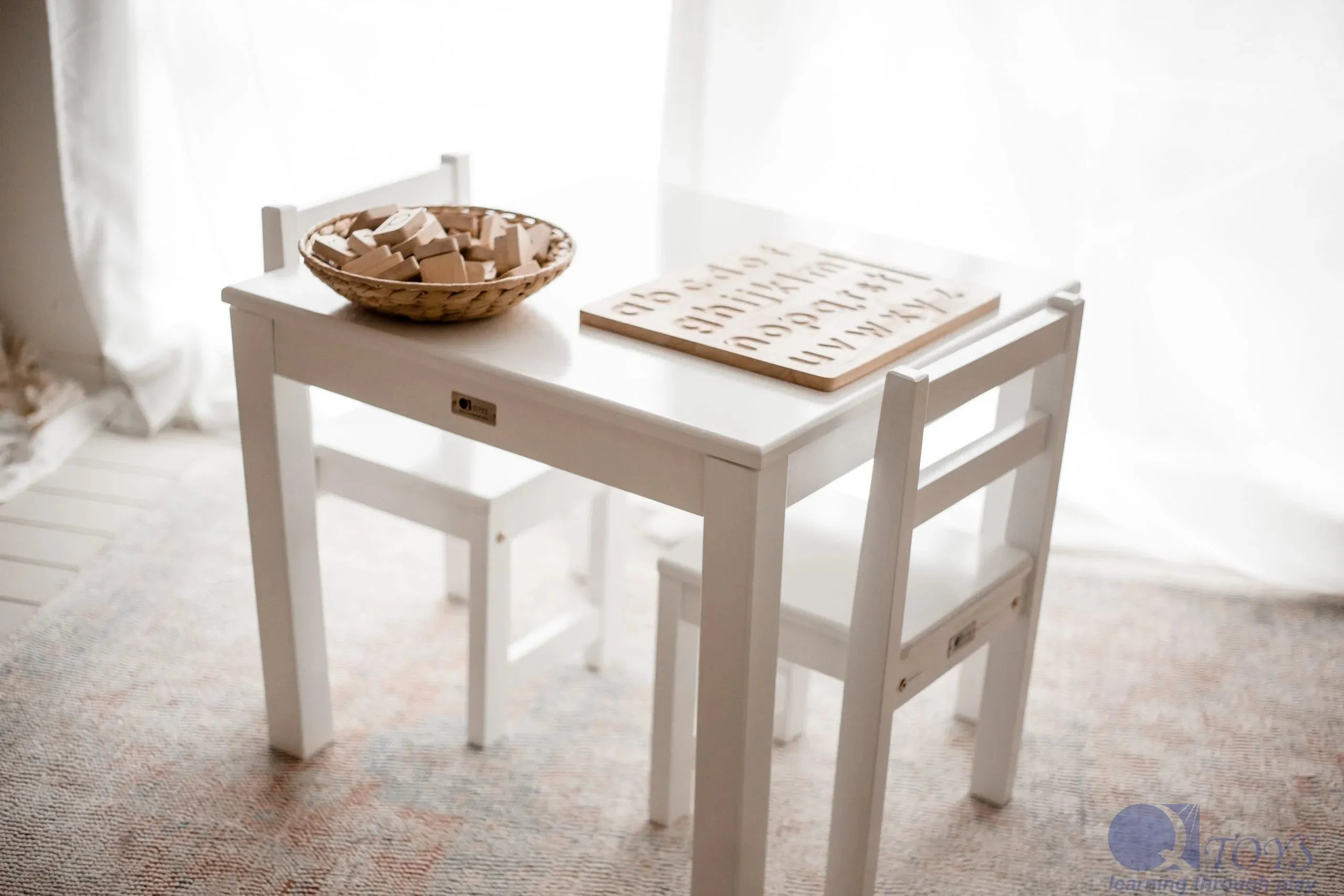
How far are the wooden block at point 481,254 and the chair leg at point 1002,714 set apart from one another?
32.5 inches

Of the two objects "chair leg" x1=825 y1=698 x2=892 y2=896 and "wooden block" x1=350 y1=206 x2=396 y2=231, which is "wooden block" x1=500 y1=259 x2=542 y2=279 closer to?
"wooden block" x1=350 y1=206 x2=396 y2=231

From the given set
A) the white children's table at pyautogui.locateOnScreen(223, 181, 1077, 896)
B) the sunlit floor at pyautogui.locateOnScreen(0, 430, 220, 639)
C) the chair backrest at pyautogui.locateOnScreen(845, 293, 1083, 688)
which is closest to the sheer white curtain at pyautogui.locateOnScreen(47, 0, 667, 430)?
the sunlit floor at pyautogui.locateOnScreen(0, 430, 220, 639)

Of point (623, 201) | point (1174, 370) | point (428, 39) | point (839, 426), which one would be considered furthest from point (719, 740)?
point (428, 39)

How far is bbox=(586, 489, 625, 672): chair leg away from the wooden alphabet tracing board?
0.49 metres

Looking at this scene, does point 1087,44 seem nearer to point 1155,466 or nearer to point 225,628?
point 1155,466

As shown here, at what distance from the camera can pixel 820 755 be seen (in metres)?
2.07

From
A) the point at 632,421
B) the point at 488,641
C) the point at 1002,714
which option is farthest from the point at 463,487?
the point at 1002,714

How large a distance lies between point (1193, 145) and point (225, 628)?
1.81 metres

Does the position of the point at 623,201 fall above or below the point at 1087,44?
below

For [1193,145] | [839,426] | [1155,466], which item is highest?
[1193,145]

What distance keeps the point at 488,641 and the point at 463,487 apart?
0.78 feet

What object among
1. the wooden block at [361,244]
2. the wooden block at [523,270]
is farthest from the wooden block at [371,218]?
the wooden block at [523,270]

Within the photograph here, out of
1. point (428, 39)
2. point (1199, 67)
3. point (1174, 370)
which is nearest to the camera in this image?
point (1199, 67)

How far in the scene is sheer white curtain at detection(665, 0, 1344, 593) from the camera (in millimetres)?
2285
